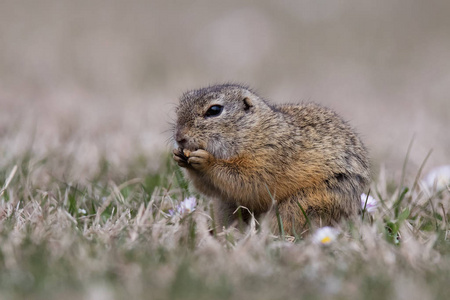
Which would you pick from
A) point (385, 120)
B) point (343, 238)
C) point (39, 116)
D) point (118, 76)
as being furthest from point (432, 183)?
point (118, 76)

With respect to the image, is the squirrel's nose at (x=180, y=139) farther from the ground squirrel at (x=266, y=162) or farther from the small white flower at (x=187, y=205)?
the small white flower at (x=187, y=205)

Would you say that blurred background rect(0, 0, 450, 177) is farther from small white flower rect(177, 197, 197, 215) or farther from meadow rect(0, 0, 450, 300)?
small white flower rect(177, 197, 197, 215)

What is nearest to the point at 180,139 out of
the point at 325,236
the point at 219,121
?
the point at 219,121

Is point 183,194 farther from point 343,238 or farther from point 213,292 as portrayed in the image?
point 213,292

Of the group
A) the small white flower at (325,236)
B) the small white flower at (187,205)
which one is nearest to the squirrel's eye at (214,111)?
the small white flower at (187,205)

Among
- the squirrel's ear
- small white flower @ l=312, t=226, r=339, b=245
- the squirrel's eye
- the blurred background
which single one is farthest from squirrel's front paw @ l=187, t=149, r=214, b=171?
the blurred background

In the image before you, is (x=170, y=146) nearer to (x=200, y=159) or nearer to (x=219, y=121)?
(x=219, y=121)
